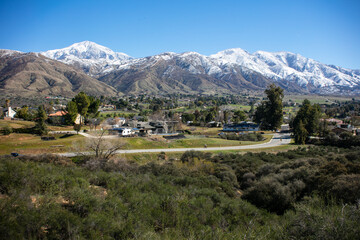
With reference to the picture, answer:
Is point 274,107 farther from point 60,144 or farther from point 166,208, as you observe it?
point 166,208

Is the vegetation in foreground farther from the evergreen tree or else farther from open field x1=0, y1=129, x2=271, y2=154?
the evergreen tree

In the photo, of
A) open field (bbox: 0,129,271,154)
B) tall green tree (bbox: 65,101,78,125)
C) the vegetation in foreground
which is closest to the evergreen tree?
open field (bbox: 0,129,271,154)

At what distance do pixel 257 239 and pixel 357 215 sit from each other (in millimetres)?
2598

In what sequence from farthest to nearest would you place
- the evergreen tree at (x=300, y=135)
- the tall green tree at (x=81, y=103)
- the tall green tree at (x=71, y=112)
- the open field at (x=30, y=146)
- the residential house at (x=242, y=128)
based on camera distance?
the residential house at (x=242, y=128) < the tall green tree at (x=81, y=103) < the tall green tree at (x=71, y=112) < the evergreen tree at (x=300, y=135) < the open field at (x=30, y=146)

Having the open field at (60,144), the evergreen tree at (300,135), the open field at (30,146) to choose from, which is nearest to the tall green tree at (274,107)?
the evergreen tree at (300,135)

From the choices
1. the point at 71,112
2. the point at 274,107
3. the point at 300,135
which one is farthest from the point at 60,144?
the point at 274,107

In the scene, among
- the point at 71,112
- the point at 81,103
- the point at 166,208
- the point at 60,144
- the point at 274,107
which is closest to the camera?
the point at 166,208

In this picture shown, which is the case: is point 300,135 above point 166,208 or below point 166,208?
below

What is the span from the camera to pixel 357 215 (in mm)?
5145

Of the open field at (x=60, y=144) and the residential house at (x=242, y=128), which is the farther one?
the residential house at (x=242, y=128)

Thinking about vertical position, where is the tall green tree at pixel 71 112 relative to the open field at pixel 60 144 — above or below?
above

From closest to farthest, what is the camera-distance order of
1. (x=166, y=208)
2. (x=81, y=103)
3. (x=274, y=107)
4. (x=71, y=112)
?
(x=166, y=208)
(x=71, y=112)
(x=81, y=103)
(x=274, y=107)

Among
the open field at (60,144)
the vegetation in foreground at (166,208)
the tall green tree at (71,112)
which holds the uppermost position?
the tall green tree at (71,112)

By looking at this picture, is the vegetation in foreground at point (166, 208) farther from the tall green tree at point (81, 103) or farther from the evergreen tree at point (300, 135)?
the tall green tree at point (81, 103)
